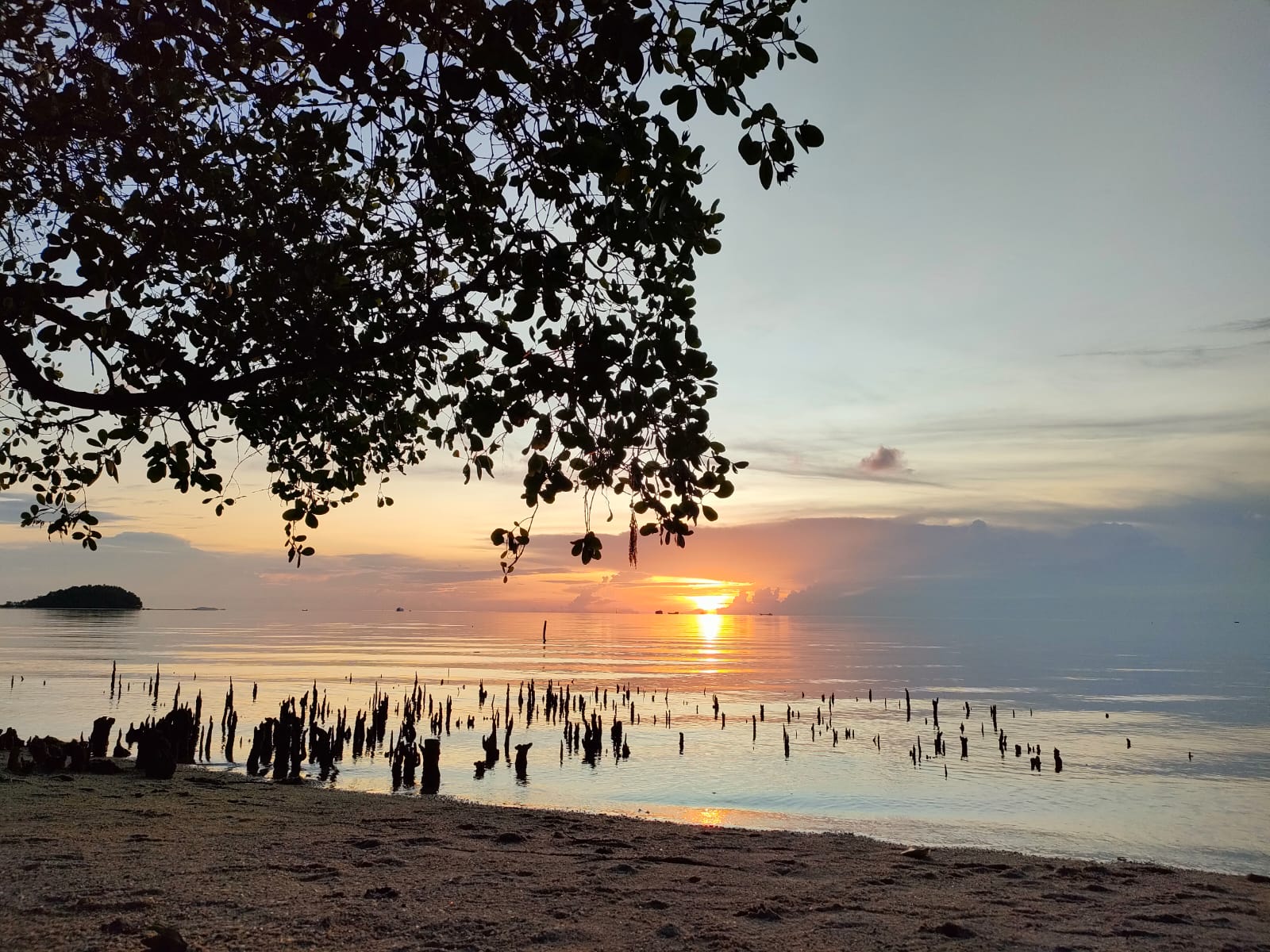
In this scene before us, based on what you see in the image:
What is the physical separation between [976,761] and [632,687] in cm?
3891

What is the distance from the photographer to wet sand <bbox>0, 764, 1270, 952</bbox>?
8.74 meters

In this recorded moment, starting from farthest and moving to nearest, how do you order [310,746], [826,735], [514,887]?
[826,735] < [310,746] < [514,887]

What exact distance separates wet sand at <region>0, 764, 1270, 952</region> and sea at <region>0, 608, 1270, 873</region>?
8.50 metres

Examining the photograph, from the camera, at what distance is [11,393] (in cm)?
1198

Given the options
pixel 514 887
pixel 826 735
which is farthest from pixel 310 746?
pixel 826 735

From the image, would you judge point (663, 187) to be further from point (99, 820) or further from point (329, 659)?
point (329, 659)

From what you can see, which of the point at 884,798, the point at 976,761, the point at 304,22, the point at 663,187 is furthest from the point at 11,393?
the point at 976,761

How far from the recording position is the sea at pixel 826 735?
26406 mm

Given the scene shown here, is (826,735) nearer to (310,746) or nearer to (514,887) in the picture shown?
(310,746)

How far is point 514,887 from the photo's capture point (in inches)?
438

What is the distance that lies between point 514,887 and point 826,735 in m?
36.4

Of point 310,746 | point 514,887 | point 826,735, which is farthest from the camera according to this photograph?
point 826,735

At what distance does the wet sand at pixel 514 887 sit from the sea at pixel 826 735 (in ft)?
27.9

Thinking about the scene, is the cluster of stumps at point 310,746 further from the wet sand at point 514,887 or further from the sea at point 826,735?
the wet sand at point 514,887
